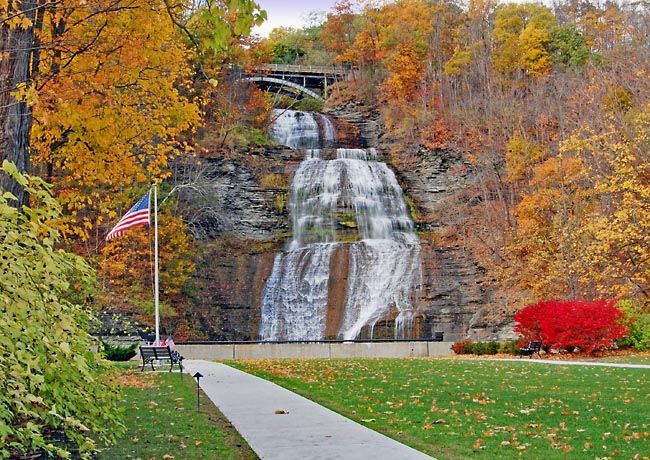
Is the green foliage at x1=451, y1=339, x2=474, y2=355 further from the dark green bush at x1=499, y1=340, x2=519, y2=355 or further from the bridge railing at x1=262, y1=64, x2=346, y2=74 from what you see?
the bridge railing at x1=262, y1=64, x2=346, y2=74

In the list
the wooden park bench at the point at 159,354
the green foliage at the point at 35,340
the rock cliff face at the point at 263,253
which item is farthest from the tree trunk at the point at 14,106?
the rock cliff face at the point at 263,253

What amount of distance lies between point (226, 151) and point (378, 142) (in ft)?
39.7

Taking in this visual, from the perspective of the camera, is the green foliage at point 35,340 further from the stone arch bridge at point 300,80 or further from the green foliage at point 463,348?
the stone arch bridge at point 300,80

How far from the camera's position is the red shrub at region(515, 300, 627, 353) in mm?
23234

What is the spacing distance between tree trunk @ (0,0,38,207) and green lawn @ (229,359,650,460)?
5615 mm

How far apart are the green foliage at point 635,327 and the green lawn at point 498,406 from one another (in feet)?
23.3

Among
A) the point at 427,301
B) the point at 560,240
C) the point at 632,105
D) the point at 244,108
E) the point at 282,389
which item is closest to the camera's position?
the point at 282,389

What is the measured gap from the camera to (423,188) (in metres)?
45.7

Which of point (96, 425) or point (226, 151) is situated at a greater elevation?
point (226, 151)

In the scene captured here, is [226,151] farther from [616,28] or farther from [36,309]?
[36,309]

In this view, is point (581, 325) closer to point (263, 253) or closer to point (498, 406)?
point (498, 406)

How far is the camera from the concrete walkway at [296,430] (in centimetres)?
694

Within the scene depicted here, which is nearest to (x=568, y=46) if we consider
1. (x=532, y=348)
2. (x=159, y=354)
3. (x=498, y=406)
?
(x=532, y=348)

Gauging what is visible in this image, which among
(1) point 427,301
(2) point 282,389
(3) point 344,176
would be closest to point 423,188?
(3) point 344,176
